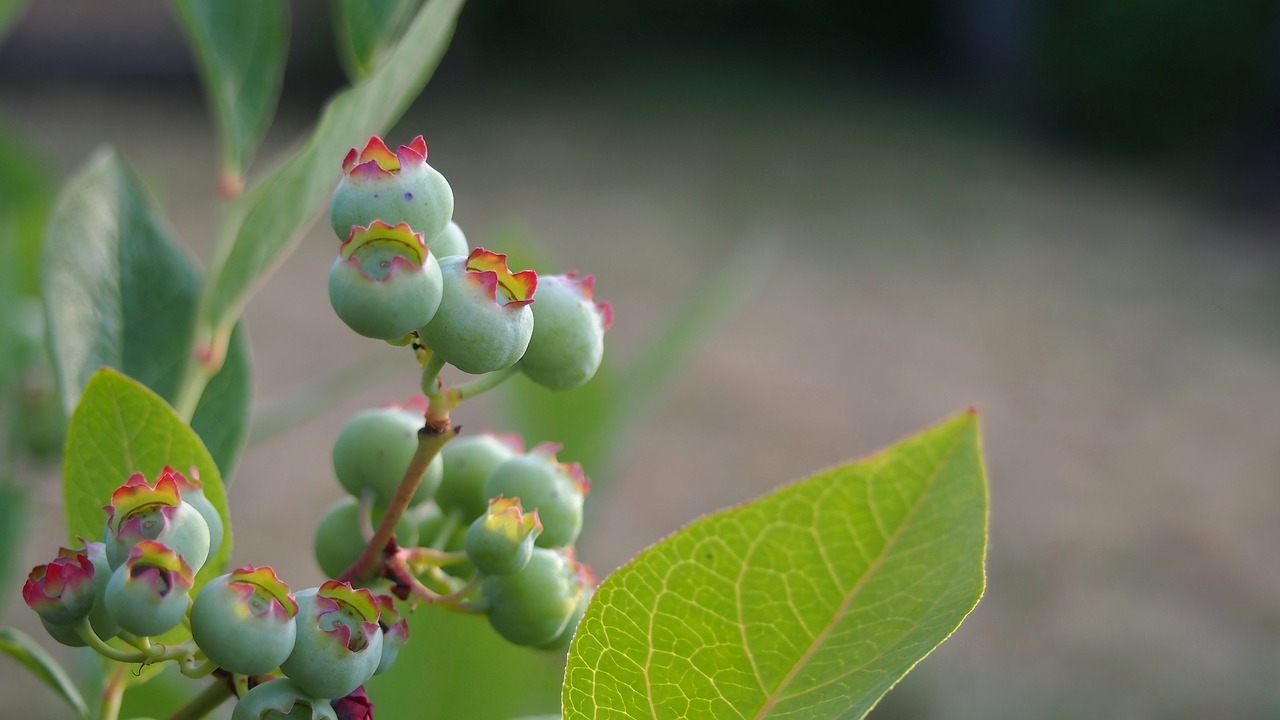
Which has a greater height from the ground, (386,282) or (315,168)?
(315,168)

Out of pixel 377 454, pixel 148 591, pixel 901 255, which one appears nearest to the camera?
pixel 148 591

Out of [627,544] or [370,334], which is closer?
[370,334]

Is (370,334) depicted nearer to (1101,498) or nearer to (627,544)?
(627,544)

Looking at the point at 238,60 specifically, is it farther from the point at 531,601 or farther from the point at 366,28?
the point at 531,601

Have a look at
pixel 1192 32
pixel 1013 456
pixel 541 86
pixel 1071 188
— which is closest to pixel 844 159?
pixel 1071 188

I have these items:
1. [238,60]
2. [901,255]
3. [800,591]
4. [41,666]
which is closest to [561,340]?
[800,591]

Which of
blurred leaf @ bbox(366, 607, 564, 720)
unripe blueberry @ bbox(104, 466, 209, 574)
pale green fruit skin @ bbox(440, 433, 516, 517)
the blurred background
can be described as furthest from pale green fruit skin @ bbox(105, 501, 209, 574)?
the blurred background

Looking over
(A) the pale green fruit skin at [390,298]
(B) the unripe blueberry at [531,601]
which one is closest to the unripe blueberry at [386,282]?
(A) the pale green fruit skin at [390,298]
